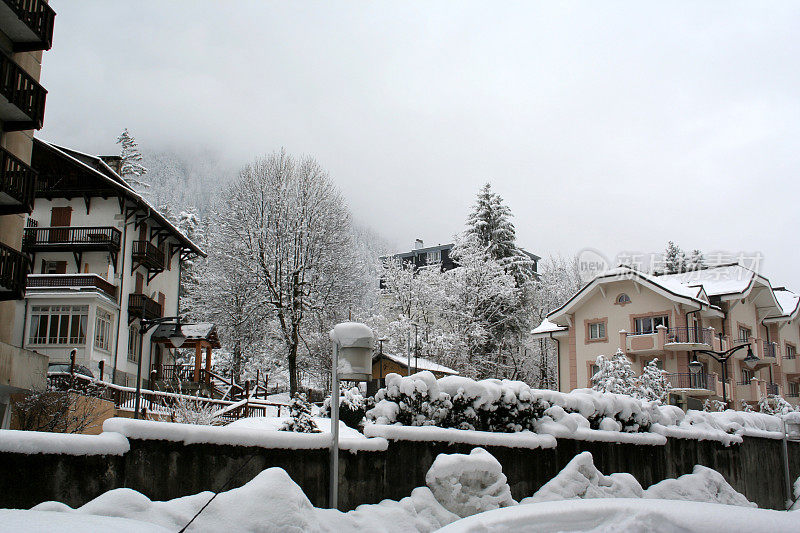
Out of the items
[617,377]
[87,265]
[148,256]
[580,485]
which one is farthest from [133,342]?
[580,485]

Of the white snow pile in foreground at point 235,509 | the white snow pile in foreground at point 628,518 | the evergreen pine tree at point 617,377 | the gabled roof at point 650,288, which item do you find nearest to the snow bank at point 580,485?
the white snow pile in foreground at point 235,509

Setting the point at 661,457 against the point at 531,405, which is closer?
the point at 531,405

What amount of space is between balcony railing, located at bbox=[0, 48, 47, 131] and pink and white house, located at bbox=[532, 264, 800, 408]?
2620 cm

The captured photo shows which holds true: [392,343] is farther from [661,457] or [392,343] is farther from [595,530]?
[595,530]

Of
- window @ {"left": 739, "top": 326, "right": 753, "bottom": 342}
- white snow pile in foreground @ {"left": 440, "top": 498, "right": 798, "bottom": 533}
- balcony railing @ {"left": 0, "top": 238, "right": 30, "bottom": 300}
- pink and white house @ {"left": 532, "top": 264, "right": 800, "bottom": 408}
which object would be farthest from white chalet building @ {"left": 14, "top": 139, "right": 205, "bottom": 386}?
window @ {"left": 739, "top": 326, "right": 753, "bottom": 342}

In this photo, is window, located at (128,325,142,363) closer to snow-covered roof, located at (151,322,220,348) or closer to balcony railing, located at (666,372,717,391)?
snow-covered roof, located at (151,322,220,348)

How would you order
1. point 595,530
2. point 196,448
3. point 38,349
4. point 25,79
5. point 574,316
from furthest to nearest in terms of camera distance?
point 574,316
point 38,349
point 25,79
point 196,448
point 595,530

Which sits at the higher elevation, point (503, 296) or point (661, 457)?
point (503, 296)

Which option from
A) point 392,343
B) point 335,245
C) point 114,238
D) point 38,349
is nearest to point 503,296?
point 392,343

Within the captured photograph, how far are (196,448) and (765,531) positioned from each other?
19.1 feet

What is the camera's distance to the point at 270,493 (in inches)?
251

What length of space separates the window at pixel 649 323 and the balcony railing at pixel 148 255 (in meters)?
24.5

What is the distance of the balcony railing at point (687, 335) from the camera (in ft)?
110

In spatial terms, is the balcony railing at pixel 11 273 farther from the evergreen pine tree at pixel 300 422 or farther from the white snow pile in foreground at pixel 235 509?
the white snow pile in foreground at pixel 235 509
